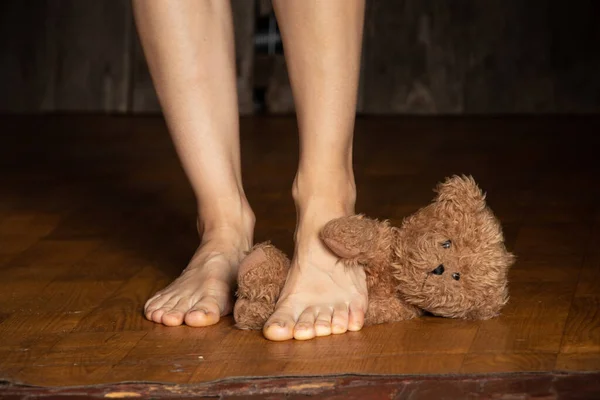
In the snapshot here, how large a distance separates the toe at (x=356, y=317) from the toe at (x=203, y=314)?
0.52 feet

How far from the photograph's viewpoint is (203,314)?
4.26 feet

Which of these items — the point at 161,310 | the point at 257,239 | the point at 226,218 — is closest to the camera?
the point at 161,310

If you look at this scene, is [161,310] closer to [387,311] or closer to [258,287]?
[258,287]

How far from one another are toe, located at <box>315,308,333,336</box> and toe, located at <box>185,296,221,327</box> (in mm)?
130

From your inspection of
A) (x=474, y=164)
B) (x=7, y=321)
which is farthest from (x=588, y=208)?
(x=7, y=321)

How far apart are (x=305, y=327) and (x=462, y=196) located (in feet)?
0.77

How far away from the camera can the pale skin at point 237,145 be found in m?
1.28

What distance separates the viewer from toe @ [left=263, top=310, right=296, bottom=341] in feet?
4.00

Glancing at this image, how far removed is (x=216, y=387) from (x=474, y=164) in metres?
1.55

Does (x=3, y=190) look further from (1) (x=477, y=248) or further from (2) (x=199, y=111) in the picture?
(1) (x=477, y=248)

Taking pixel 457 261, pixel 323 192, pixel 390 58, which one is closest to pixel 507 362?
pixel 457 261

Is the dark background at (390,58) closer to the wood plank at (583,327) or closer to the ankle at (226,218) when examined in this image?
the ankle at (226,218)

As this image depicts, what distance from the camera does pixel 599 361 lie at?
1095mm

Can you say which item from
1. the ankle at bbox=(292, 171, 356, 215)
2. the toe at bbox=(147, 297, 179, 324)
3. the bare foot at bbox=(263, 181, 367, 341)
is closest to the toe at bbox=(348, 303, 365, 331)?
the bare foot at bbox=(263, 181, 367, 341)
